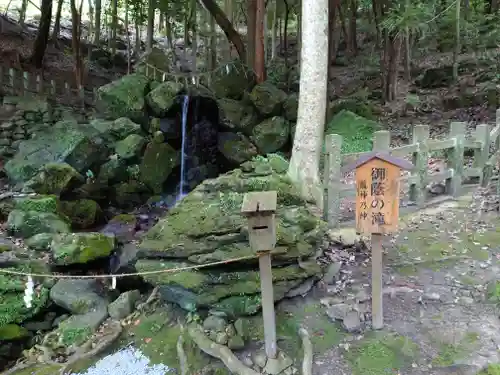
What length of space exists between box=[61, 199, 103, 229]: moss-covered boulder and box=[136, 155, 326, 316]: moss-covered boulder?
5.87 metres

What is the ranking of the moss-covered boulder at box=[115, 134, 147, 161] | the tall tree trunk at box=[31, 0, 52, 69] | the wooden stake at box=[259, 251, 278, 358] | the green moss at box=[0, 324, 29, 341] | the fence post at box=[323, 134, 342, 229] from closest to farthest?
the wooden stake at box=[259, 251, 278, 358]
the fence post at box=[323, 134, 342, 229]
the green moss at box=[0, 324, 29, 341]
the moss-covered boulder at box=[115, 134, 147, 161]
the tall tree trunk at box=[31, 0, 52, 69]

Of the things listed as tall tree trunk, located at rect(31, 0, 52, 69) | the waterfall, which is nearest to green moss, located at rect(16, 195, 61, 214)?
the waterfall

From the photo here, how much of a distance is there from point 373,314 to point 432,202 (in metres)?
3.57

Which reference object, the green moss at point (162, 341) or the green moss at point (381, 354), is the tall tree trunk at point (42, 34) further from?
the green moss at point (381, 354)

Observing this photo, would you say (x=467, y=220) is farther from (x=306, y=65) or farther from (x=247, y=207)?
(x=247, y=207)

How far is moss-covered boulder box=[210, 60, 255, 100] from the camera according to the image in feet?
47.5

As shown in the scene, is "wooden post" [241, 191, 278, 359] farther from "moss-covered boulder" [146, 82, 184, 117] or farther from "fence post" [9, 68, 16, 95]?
"fence post" [9, 68, 16, 95]

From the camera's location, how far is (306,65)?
22.9 feet

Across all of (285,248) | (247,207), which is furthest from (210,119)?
(247,207)

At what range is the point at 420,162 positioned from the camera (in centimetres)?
684

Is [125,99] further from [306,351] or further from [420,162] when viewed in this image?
[306,351]

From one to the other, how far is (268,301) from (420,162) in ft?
13.1

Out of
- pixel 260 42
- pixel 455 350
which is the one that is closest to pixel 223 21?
pixel 260 42

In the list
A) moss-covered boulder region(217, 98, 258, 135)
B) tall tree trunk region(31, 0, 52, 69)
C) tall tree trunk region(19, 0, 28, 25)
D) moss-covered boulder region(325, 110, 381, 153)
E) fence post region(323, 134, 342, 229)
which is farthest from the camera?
tall tree trunk region(19, 0, 28, 25)
